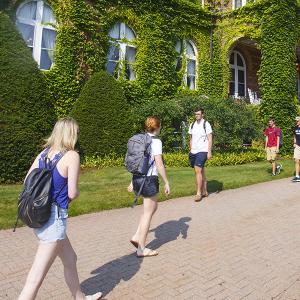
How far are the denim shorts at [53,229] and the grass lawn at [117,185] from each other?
11.7ft

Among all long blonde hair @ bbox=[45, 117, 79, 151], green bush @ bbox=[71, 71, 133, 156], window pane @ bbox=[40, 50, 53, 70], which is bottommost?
long blonde hair @ bbox=[45, 117, 79, 151]

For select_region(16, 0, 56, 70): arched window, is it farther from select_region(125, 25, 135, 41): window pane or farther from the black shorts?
the black shorts

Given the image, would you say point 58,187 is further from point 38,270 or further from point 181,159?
point 181,159

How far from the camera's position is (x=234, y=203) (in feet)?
28.0

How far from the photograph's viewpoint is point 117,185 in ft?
34.1

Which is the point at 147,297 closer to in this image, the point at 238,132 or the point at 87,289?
the point at 87,289

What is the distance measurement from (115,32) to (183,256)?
1528 cm

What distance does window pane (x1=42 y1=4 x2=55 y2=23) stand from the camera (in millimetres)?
16344

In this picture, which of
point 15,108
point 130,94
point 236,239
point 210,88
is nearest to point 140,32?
point 130,94

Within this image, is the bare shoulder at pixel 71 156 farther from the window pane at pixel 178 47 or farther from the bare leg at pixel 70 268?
the window pane at pixel 178 47

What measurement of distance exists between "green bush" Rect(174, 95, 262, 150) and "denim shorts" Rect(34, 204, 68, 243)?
41.8ft

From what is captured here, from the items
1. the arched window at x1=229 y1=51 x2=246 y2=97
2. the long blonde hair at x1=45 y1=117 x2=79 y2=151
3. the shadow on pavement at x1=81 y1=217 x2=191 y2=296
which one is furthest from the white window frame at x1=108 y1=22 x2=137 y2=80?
the long blonde hair at x1=45 y1=117 x2=79 y2=151

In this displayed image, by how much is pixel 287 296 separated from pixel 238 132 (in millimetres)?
12629

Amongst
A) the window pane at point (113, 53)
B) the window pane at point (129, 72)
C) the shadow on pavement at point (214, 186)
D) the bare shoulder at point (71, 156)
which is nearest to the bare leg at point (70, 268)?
the bare shoulder at point (71, 156)
